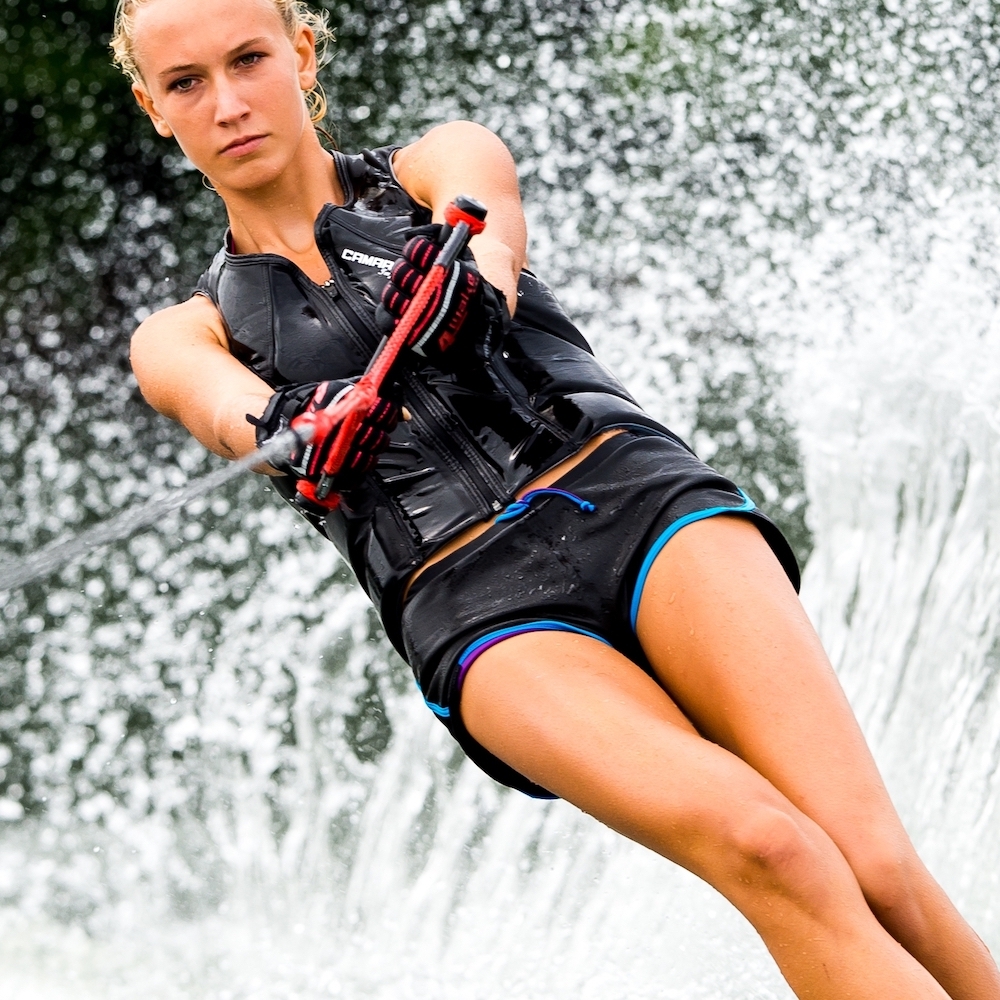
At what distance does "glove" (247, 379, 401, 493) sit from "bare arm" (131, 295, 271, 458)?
10 centimetres

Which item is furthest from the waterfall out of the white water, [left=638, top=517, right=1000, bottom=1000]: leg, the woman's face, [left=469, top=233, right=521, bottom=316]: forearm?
the woman's face

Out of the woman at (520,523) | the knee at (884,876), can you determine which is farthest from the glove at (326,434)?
the knee at (884,876)

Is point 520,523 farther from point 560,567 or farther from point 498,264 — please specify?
point 498,264

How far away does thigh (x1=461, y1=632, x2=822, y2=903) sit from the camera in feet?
4.74

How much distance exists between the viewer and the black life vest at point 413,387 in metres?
1.76

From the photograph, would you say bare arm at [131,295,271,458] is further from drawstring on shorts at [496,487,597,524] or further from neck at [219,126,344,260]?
drawstring on shorts at [496,487,597,524]

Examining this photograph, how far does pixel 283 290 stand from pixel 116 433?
2.99 meters

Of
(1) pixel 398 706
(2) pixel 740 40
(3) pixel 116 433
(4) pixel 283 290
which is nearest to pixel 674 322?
(2) pixel 740 40

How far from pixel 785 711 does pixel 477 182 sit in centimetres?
79

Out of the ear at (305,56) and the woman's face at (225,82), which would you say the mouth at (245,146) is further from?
the ear at (305,56)

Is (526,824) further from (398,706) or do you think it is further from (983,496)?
(983,496)

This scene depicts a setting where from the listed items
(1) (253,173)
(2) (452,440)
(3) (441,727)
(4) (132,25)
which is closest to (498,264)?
(2) (452,440)

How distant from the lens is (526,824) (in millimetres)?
3471

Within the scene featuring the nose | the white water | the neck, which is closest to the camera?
the nose
